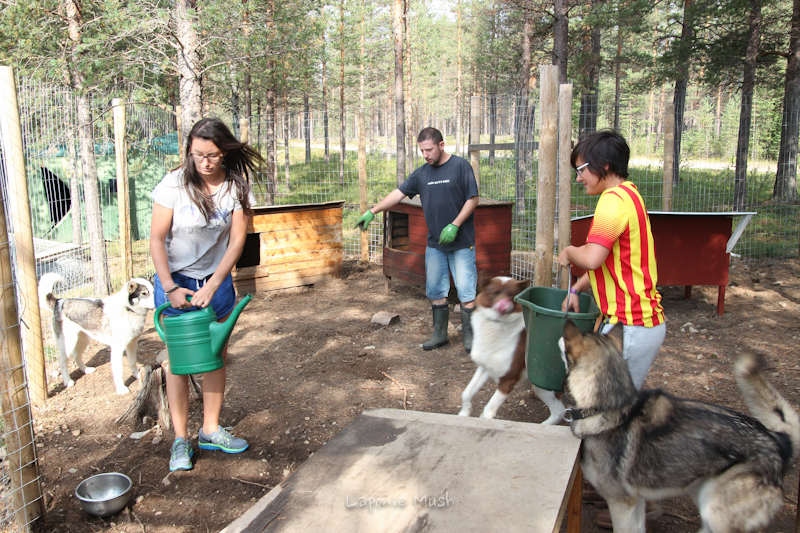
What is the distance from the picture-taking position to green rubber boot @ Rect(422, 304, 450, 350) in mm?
5402

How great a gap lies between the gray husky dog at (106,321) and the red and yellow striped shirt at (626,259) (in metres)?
3.47

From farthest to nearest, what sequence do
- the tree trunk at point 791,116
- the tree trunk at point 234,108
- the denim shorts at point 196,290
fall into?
the tree trunk at point 234,108 → the tree trunk at point 791,116 → the denim shorts at point 196,290

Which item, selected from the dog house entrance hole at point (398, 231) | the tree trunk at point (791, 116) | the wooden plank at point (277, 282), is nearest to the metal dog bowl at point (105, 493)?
the wooden plank at point (277, 282)

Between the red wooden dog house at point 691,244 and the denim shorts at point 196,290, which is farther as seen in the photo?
the red wooden dog house at point 691,244

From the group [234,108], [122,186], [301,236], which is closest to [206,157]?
[122,186]

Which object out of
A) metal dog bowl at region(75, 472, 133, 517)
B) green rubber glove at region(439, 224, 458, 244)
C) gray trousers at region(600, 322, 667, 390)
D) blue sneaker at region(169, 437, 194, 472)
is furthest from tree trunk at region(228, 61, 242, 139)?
gray trousers at region(600, 322, 667, 390)

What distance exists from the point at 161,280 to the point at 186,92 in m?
5.01

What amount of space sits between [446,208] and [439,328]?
129cm

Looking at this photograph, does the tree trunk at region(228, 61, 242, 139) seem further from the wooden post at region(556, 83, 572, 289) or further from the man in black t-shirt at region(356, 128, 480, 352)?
the wooden post at region(556, 83, 572, 289)

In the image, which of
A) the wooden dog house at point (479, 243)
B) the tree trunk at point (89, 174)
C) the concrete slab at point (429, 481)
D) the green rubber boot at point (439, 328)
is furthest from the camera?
the tree trunk at point (89, 174)

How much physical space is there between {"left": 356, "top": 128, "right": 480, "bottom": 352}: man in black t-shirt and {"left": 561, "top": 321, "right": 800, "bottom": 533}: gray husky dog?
103 inches

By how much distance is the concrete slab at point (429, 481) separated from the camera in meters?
1.76

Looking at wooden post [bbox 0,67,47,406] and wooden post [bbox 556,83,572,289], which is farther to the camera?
wooden post [bbox 556,83,572,289]

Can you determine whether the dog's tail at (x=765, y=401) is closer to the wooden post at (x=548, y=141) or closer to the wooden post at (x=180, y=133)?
the wooden post at (x=548, y=141)
